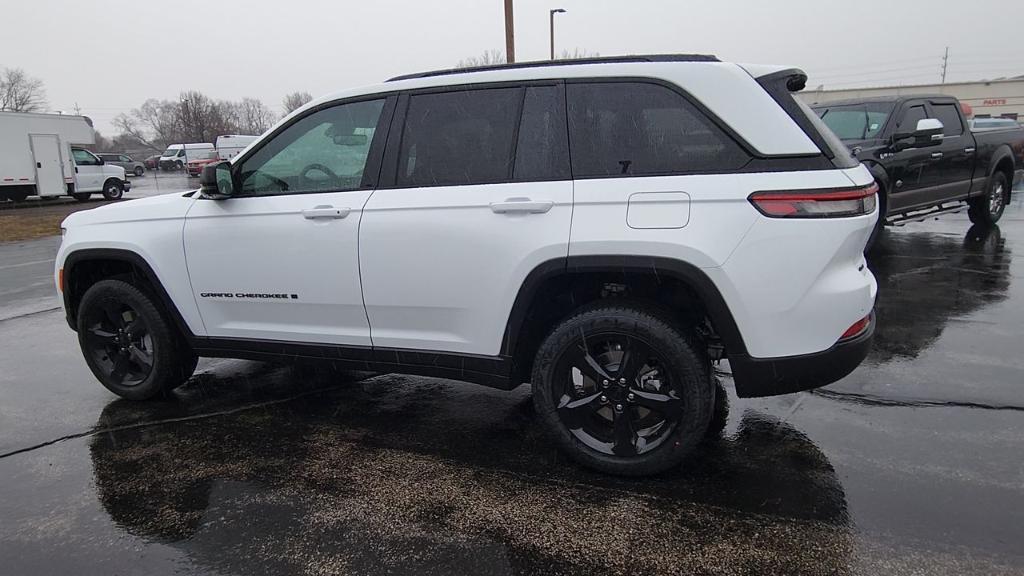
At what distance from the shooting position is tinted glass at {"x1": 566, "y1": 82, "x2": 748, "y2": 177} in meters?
2.88

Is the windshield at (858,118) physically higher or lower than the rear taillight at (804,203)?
higher

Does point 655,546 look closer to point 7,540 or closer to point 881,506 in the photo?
point 881,506

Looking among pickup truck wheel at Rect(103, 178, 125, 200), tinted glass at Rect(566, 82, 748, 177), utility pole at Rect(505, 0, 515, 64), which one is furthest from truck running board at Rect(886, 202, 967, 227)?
pickup truck wheel at Rect(103, 178, 125, 200)

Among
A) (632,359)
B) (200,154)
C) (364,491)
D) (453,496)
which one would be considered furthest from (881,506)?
(200,154)

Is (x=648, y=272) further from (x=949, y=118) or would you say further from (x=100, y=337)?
(x=949, y=118)

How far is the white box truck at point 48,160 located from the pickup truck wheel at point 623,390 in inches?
991

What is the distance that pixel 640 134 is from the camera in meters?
3.00

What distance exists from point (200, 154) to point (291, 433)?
47947mm

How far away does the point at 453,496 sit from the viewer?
10.0ft

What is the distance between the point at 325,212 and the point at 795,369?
7.86ft

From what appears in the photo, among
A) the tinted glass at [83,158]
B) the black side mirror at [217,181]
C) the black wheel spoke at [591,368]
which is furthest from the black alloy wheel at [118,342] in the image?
the tinted glass at [83,158]

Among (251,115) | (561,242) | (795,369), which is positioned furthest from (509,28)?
(251,115)

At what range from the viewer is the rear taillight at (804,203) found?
106 inches

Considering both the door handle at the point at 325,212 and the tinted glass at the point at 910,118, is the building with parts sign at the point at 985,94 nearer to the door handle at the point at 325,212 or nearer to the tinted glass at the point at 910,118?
the tinted glass at the point at 910,118
